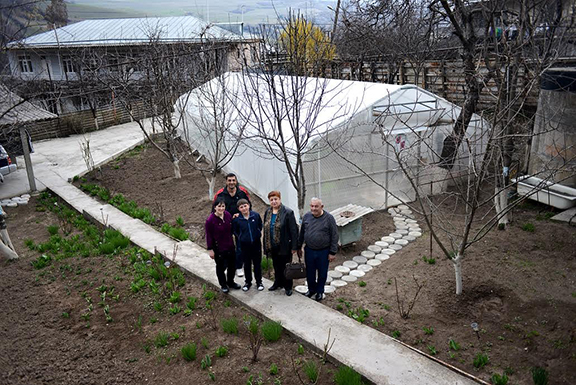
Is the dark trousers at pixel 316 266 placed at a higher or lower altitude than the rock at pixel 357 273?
higher

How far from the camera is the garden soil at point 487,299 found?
5.23 metres

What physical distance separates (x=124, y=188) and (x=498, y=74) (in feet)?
34.0

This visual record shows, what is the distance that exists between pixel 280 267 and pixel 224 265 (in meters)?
0.83

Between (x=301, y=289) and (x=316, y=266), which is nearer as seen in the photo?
(x=316, y=266)

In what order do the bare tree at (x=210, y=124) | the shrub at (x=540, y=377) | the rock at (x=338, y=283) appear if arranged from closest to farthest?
the shrub at (x=540, y=377), the rock at (x=338, y=283), the bare tree at (x=210, y=124)

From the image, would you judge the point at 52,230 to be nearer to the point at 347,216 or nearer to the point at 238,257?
the point at 238,257

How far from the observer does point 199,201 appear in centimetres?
1184

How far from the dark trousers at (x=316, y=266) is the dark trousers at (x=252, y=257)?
27.7 inches

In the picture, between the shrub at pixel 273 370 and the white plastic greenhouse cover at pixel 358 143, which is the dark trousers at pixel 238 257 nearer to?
the shrub at pixel 273 370

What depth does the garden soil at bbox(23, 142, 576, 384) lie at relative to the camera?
5.23m

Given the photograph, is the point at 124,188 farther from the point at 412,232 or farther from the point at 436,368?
the point at 436,368

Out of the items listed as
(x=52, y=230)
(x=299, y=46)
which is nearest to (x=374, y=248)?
(x=299, y=46)

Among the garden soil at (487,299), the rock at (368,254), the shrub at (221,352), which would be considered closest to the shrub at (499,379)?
the garden soil at (487,299)

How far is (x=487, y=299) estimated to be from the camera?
252 inches
